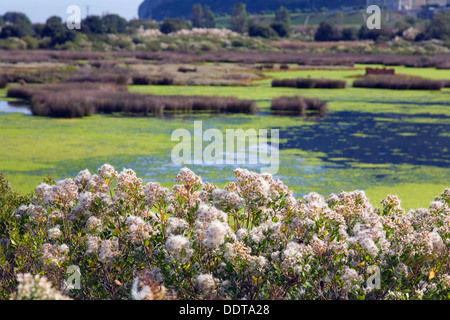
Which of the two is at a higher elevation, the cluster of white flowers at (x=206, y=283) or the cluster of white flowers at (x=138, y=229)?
the cluster of white flowers at (x=138, y=229)

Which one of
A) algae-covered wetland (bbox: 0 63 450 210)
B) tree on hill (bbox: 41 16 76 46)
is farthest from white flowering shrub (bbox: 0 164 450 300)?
tree on hill (bbox: 41 16 76 46)

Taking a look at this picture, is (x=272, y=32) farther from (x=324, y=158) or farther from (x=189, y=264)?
(x=189, y=264)

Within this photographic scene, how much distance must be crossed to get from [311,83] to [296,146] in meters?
16.7

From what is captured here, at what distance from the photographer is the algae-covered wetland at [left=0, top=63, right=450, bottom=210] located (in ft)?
37.7

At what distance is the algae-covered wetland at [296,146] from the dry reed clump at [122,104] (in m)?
0.58

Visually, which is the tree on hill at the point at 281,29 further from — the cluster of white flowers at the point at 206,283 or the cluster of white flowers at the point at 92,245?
the cluster of white flowers at the point at 206,283

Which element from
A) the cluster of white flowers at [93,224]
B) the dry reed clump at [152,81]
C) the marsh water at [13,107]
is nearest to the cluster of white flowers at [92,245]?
the cluster of white flowers at [93,224]

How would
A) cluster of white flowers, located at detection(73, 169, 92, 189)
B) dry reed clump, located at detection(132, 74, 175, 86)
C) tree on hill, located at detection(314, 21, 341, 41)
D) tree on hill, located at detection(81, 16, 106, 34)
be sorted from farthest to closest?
tree on hill, located at detection(314, 21, 341, 41)
tree on hill, located at detection(81, 16, 106, 34)
dry reed clump, located at detection(132, 74, 175, 86)
cluster of white flowers, located at detection(73, 169, 92, 189)

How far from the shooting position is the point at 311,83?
31484mm

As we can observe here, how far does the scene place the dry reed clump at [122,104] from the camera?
20.2 metres

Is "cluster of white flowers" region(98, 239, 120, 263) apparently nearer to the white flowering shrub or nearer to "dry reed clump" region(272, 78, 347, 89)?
the white flowering shrub

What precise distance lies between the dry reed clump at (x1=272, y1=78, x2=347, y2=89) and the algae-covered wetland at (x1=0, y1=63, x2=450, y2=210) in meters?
6.41
